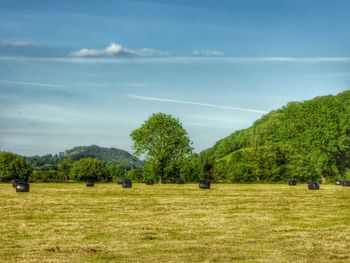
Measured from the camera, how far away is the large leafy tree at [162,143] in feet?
352

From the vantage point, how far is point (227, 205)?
37594 mm

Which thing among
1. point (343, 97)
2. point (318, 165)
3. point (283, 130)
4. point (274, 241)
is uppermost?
point (343, 97)

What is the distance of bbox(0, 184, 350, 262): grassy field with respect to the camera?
18.7 meters

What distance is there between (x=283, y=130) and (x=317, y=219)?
266 ft

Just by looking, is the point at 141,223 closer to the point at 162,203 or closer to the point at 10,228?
the point at 10,228

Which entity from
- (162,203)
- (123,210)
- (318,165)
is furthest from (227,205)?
(318,165)

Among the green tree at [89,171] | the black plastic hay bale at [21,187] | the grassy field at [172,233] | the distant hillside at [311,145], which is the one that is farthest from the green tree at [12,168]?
the grassy field at [172,233]

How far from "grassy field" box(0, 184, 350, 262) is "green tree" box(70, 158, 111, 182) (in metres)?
103

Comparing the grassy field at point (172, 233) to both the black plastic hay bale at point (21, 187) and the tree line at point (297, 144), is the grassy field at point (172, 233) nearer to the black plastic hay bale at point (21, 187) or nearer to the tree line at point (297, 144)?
the black plastic hay bale at point (21, 187)

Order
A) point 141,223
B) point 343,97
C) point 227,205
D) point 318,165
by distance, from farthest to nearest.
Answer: point 343,97, point 318,165, point 227,205, point 141,223

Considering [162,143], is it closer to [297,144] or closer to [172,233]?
[297,144]

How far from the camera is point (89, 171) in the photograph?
14038cm

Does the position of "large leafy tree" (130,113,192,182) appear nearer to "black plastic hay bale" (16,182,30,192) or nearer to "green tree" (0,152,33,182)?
"green tree" (0,152,33,182)

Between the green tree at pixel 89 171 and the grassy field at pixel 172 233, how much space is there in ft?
339
